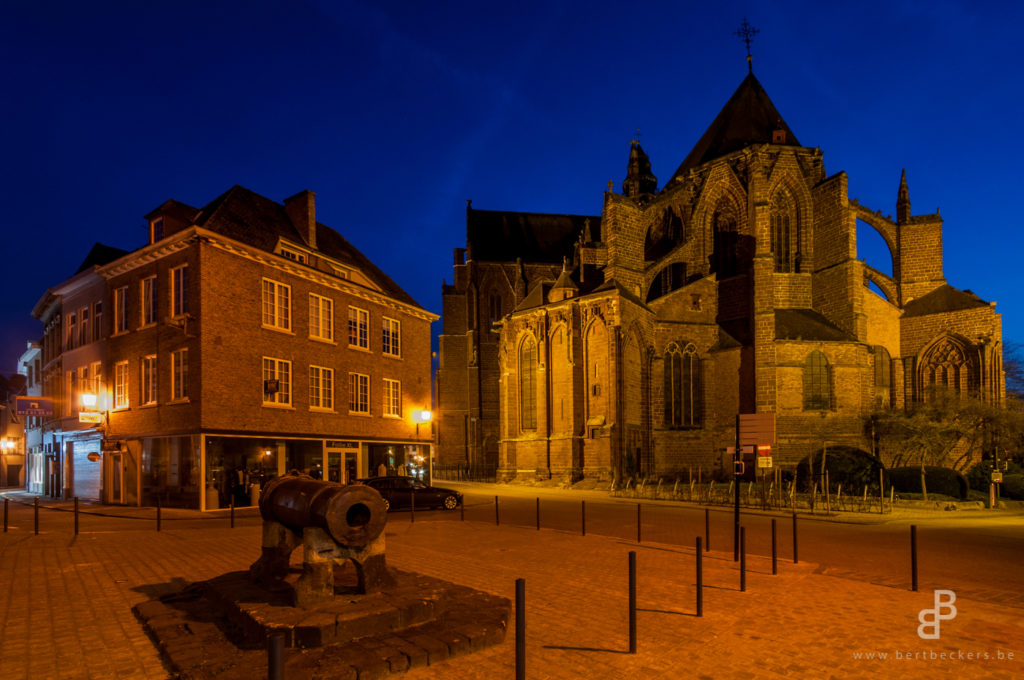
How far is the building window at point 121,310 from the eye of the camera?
23781mm

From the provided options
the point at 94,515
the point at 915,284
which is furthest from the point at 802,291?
the point at 94,515

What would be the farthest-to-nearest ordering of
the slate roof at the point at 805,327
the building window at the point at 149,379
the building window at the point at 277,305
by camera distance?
the slate roof at the point at 805,327, the building window at the point at 277,305, the building window at the point at 149,379

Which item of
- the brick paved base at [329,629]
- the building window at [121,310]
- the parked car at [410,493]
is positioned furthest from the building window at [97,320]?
the brick paved base at [329,629]

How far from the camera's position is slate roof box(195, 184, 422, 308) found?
2242 cm

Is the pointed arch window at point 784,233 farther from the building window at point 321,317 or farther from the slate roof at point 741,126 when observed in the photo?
the building window at point 321,317

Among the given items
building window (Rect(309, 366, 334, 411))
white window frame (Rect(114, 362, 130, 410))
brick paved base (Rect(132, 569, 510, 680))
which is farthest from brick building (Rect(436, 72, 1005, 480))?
brick paved base (Rect(132, 569, 510, 680))

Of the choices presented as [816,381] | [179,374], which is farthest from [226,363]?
[816,381]

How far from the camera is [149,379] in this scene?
22578 mm

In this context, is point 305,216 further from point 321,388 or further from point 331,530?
point 331,530

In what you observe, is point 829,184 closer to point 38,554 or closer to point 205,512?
point 205,512

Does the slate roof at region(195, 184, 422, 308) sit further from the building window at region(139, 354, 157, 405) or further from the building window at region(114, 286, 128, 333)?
the building window at region(139, 354, 157, 405)

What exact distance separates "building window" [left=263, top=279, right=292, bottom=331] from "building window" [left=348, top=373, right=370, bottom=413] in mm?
3767

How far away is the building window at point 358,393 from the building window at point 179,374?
646 cm

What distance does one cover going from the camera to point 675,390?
39.2 metres
